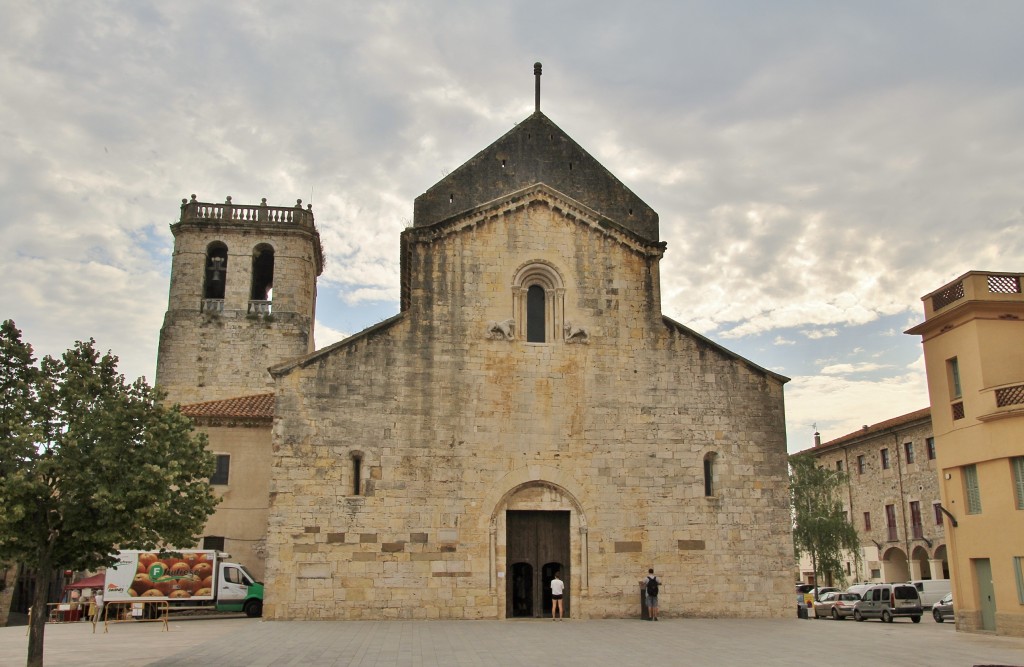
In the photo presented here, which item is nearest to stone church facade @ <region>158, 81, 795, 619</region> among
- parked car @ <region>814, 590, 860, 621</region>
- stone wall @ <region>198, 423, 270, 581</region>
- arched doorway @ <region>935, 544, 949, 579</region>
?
stone wall @ <region>198, 423, 270, 581</region>

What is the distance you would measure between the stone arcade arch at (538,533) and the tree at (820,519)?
28.9 m

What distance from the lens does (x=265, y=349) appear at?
36312 millimetres

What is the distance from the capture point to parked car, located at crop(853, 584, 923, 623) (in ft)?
104

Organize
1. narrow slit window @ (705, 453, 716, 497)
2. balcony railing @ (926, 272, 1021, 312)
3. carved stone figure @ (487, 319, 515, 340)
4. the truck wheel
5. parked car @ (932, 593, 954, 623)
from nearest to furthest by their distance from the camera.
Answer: balcony railing @ (926, 272, 1021, 312)
narrow slit window @ (705, 453, 716, 497)
carved stone figure @ (487, 319, 515, 340)
the truck wheel
parked car @ (932, 593, 954, 623)

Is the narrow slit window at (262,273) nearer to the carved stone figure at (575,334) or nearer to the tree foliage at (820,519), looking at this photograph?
the carved stone figure at (575,334)

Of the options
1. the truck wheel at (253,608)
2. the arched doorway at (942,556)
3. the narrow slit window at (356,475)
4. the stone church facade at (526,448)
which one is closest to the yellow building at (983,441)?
the stone church facade at (526,448)

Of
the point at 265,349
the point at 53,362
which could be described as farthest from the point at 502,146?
the point at 53,362

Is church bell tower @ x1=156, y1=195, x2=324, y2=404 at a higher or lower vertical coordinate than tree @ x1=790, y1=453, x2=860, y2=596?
higher

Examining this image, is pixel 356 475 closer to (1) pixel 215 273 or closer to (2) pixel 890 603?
(1) pixel 215 273

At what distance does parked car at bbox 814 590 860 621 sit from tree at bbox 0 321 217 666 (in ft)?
99.7

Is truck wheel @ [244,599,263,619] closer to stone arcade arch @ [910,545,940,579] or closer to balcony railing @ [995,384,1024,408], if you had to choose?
balcony railing @ [995,384,1024,408]

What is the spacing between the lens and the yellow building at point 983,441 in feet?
67.4

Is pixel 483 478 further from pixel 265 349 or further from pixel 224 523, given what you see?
pixel 265 349

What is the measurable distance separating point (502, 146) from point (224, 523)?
52.1 ft
